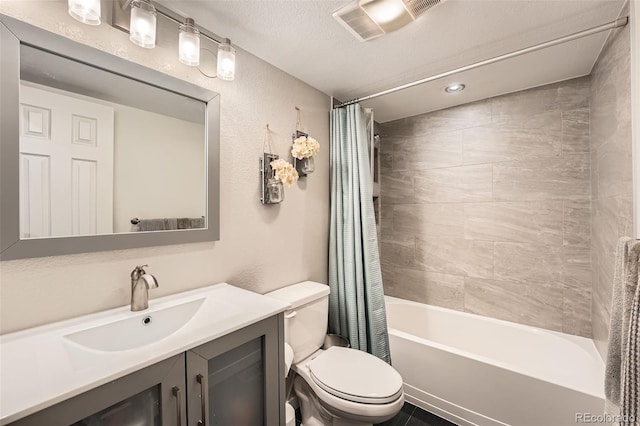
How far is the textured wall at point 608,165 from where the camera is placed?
1273mm

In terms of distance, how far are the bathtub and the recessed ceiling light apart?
1.82 meters

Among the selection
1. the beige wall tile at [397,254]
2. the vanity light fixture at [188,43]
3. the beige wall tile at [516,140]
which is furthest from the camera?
the beige wall tile at [397,254]

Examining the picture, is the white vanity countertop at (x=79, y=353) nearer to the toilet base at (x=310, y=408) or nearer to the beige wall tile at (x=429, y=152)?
the toilet base at (x=310, y=408)

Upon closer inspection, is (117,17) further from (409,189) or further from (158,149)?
(409,189)

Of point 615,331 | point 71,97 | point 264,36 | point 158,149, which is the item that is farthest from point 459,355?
point 71,97

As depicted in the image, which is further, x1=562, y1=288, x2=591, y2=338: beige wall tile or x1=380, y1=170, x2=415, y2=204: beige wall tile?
x1=380, y1=170, x2=415, y2=204: beige wall tile

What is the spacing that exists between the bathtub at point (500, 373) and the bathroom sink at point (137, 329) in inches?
56.9

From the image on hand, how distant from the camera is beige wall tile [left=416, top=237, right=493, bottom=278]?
2.25 meters

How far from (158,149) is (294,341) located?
1.23m

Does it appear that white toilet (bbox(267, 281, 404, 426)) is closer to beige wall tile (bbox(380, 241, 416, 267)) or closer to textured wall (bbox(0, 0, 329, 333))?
textured wall (bbox(0, 0, 329, 333))

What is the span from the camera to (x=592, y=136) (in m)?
1.81

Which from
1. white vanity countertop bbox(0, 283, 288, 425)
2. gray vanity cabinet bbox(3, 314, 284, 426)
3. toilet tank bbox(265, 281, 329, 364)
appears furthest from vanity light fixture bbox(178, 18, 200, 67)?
toilet tank bbox(265, 281, 329, 364)

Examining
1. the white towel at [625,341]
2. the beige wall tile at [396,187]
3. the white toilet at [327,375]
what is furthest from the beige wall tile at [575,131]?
the white toilet at [327,375]

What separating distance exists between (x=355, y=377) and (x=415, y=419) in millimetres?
746
